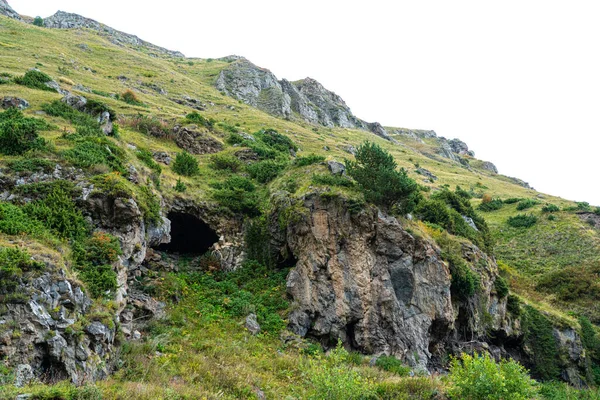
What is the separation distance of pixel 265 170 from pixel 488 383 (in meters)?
23.3

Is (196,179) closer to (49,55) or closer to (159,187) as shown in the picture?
(159,187)

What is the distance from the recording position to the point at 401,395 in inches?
569

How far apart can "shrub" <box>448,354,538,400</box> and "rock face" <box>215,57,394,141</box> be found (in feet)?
236

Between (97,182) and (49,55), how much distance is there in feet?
162

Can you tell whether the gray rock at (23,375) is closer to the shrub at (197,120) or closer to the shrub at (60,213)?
the shrub at (60,213)

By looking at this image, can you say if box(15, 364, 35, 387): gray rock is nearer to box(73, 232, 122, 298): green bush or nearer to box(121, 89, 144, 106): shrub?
box(73, 232, 122, 298): green bush

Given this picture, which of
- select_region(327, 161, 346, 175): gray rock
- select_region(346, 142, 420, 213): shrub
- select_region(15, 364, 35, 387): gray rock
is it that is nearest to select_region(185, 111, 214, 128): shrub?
select_region(327, 161, 346, 175): gray rock

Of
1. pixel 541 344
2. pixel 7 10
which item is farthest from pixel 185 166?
pixel 7 10

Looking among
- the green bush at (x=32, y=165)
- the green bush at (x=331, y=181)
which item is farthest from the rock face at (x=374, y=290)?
the green bush at (x=32, y=165)

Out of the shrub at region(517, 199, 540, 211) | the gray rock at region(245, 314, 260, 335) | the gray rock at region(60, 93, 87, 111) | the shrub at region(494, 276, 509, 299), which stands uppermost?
the shrub at region(517, 199, 540, 211)

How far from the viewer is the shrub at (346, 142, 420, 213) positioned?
2248cm

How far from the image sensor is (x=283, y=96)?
88.4m

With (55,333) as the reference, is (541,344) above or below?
below

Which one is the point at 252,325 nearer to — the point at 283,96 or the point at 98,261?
the point at 98,261
